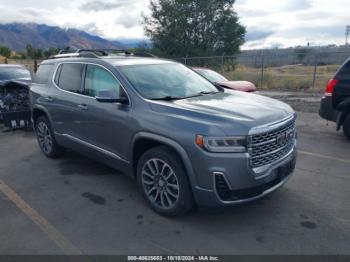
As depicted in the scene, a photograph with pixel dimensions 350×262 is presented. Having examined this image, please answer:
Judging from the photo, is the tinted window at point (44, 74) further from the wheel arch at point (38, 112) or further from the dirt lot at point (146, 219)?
the dirt lot at point (146, 219)

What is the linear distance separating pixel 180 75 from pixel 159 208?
200 centimetres

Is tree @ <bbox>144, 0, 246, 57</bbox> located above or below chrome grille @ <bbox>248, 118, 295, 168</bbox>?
above

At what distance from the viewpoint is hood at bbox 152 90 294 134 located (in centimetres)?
334

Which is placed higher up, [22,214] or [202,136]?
[202,136]

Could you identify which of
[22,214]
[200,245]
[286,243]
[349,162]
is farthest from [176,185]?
[349,162]

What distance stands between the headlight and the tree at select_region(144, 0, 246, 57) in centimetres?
2900

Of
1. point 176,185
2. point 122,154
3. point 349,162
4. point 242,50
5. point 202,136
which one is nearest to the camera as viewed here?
point 202,136

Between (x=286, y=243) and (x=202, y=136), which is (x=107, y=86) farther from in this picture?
(x=286, y=243)

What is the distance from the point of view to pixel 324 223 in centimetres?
371

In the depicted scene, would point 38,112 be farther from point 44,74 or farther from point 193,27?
point 193,27

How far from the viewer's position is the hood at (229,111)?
3342 mm

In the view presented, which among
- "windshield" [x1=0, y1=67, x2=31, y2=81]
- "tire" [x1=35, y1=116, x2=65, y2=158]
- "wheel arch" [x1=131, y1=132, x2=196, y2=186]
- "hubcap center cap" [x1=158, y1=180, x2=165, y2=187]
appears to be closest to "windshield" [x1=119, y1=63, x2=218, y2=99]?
"wheel arch" [x1=131, y1=132, x2=196, y2=186]

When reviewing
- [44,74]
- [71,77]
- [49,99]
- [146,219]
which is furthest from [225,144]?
[44,74]

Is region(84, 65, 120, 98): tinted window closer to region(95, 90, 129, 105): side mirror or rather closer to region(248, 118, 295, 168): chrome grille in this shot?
region(95, 90, 129, 105): side mirror
